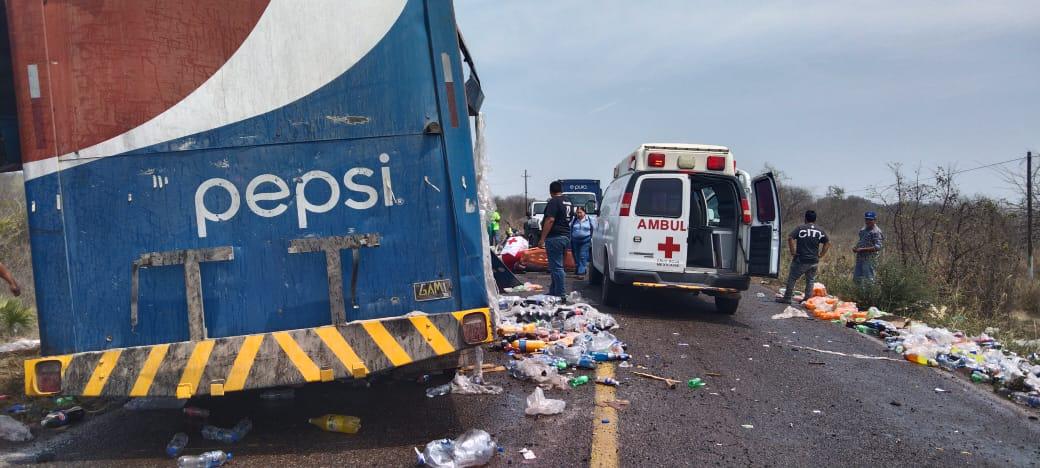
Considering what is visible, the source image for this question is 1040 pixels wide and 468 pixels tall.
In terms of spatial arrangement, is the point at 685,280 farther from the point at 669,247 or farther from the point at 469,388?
the point at 469,388

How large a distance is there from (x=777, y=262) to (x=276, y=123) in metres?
6.84

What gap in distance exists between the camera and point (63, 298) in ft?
11.3

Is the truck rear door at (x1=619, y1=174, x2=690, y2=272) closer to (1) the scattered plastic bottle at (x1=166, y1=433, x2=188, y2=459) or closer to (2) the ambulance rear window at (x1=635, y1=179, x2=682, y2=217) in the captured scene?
(2) the ambulance rear window at (x1=635, y1=179, x2=682, y2=217)

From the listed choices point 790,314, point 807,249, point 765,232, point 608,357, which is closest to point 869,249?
point 807,249

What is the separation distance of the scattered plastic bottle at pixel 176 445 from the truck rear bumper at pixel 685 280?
5736 millimetres

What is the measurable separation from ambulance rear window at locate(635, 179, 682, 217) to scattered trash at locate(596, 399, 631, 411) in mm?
4077

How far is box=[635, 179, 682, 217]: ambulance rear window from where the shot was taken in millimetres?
8508

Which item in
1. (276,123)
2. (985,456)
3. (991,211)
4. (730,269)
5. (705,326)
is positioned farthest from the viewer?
(991,211)

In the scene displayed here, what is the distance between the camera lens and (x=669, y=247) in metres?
8.52

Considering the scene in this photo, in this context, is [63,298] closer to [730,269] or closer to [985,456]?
[985,456]

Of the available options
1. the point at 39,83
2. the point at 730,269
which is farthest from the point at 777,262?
the point at 39,83

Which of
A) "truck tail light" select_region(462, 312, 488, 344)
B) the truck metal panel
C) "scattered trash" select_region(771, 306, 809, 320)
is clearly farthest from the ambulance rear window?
"truck tail light" select_region(462, 312, 488, 344)

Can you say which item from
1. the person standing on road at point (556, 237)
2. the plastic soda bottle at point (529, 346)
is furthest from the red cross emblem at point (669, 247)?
the plastic soda bottle at point (529, 346)

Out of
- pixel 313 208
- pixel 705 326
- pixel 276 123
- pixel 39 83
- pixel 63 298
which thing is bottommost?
pixel 705 326
